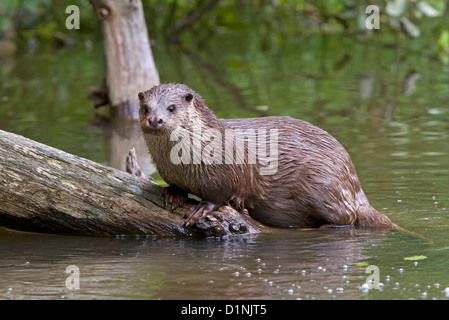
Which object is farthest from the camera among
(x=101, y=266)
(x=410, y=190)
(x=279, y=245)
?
(x=410, y=190)

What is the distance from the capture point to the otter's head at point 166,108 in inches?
159

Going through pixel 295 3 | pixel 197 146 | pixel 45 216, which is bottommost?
pixel 45 216

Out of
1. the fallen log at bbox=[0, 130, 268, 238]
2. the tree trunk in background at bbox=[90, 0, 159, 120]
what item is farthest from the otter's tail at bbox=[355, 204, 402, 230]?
the tree trunk in background at bbox=[90, 0, 159, 120]

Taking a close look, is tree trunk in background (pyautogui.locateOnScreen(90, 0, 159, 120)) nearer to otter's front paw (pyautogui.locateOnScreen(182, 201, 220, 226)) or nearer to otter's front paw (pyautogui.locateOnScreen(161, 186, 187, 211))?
otter's front paw (pyautogui.locateOnScreen(161, 186, 187, 211))

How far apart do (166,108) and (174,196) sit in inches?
22.7

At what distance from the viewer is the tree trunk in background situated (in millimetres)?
7703

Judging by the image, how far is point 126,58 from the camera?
306 inches

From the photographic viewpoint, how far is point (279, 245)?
426 centimetres

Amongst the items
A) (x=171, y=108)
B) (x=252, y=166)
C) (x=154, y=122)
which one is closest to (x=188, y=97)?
(x=171, y=108)

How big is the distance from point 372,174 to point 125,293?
272 centimetres

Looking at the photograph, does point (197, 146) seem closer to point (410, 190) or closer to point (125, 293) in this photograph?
point (125, 293)

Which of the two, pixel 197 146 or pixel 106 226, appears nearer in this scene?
pixel 197 146

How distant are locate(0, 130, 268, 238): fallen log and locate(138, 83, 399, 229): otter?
116mm
